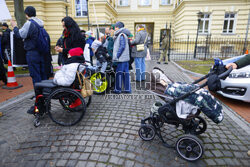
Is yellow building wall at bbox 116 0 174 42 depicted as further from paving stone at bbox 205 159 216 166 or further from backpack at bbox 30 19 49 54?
paving stone at bbox 205 159 216 166

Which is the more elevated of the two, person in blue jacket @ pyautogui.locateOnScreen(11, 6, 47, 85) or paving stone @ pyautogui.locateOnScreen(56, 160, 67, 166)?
person in blue jacket @ pyautogui.locateOnScreen(11, 6, 47, 85)

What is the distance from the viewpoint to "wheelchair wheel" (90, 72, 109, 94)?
5.04 meters

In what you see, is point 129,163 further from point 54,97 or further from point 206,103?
point 54,97

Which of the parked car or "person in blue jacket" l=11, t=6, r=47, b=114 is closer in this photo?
"person in blue jacket" l=11, t=6, r=47, b=114

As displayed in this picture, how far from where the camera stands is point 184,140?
240 centimetres

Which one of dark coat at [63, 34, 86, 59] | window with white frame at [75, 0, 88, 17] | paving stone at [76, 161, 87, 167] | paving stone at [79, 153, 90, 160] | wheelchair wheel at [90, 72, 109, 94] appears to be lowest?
paving stone at [76, 161, 87, 167]

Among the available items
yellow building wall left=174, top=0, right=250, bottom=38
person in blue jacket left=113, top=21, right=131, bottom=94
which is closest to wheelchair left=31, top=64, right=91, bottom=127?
person in blue jacket left=113, top=21, right=131, bottom=94

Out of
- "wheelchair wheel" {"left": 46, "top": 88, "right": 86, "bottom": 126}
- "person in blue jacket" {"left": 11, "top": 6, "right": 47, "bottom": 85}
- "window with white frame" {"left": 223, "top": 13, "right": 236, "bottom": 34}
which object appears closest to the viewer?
"wheelchair wheel" {"left": 46, "top": 88, "right": 86, "bottom": 126}

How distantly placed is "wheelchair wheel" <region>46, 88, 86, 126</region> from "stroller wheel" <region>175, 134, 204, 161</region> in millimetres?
1783

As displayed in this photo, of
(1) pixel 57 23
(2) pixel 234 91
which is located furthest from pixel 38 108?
(1) pixel 57 23

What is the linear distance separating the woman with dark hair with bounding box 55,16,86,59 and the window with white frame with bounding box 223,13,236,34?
20.9 m

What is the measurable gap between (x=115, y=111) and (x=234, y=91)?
3062 mm

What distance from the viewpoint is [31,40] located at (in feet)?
12.8

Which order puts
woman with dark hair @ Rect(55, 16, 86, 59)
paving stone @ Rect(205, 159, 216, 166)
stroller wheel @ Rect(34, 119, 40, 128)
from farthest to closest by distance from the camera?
woman with dark hair @ Rect(55, 16, 86, 59) → stroller wheel @ Rect(34, 119, 40, 128) → paving stone @ Rect(205, 159, 216, 166)
